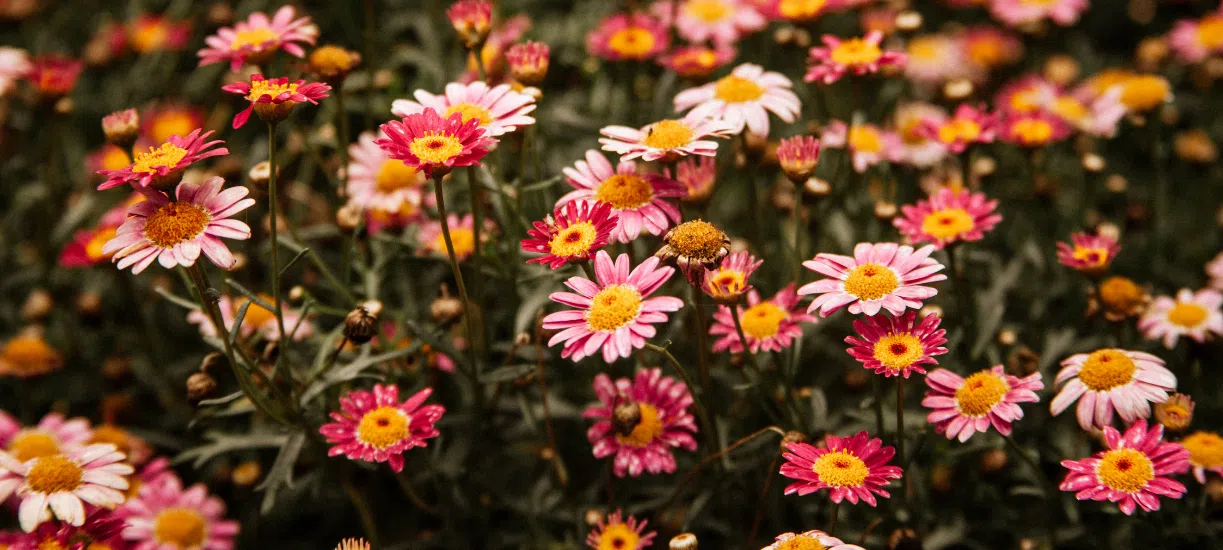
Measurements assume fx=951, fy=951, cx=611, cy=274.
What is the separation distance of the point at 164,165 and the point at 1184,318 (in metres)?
2.32

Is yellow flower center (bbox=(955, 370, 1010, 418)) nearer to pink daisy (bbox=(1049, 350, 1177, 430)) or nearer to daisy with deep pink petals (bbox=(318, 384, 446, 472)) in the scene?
pink daisy (bbox=(1049, 350, 1177, 430))

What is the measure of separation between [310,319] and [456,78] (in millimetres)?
1015

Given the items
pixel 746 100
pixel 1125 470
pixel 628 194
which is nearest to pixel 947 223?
pixel 746 100

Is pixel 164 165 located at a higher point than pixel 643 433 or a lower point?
higher

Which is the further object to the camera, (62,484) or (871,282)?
(62,484)

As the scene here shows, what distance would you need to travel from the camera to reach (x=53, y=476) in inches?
78.2

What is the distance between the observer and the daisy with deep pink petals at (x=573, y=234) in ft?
6.03

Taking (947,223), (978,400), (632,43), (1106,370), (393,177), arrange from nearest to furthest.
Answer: (978,400) < (1106,370) < (947,223) < (393,177) < (632,43)

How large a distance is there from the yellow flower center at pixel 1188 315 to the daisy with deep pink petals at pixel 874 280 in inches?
31.2

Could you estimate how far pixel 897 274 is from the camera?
1903 millimetres

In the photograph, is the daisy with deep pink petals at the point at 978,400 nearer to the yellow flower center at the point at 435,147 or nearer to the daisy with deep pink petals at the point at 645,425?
the daisy with deep pink petals at the point at 645,425

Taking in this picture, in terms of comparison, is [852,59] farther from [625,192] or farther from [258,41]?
[258,41]

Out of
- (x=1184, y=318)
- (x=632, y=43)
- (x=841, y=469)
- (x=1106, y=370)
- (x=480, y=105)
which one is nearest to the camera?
(x=841, y=469)

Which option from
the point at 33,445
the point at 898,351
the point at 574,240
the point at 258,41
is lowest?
the point at 33,445
